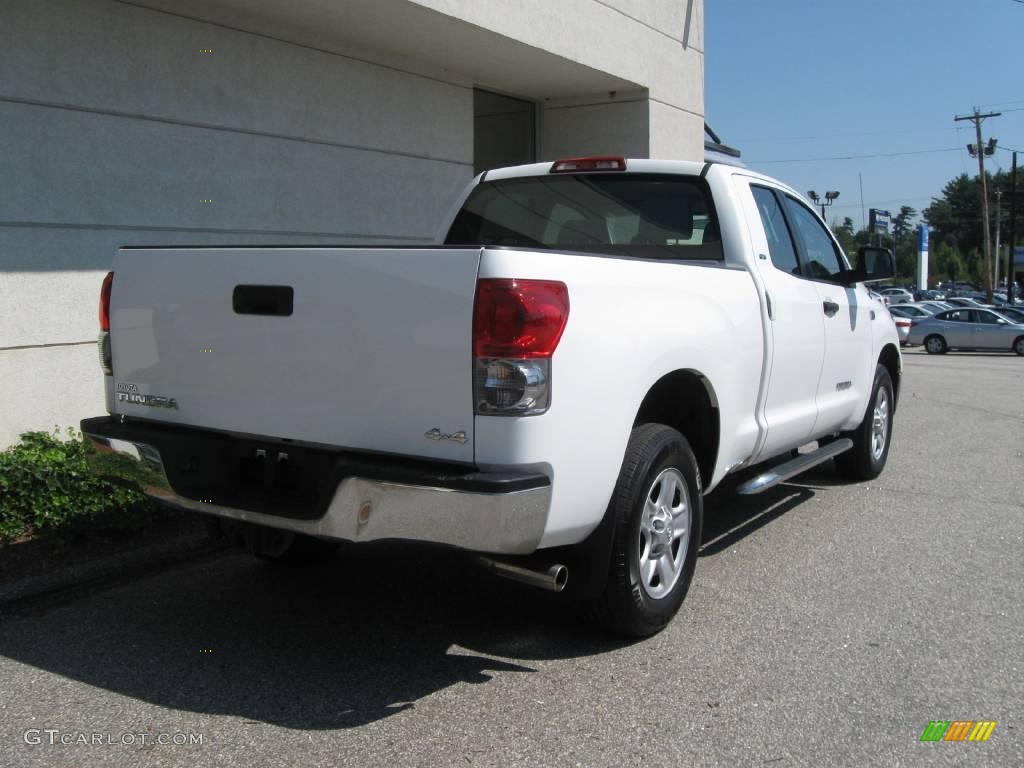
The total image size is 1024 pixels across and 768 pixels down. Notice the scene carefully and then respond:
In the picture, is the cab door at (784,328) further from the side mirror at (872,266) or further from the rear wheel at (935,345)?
the rear wheel at (935,345)

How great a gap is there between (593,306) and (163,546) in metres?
3.09

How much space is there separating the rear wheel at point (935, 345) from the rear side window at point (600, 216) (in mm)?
27532

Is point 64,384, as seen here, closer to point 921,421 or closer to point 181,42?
point 181,42

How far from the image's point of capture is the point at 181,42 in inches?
309

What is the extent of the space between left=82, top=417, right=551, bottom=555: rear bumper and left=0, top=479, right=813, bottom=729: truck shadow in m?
0.37

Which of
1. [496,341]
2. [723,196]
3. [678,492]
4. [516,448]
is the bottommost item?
[678,492]

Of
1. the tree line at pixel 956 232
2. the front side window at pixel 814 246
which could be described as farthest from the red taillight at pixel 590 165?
the tree line at pixel 956 232

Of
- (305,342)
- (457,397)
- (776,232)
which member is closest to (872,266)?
(776,232)

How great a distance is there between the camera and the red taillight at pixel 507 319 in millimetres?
3268

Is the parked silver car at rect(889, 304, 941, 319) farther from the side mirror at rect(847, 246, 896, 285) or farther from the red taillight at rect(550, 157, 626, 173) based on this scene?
the red taillight at rect(550, 157, 626, 173)

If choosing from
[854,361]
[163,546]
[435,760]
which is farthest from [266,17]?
[435,760]

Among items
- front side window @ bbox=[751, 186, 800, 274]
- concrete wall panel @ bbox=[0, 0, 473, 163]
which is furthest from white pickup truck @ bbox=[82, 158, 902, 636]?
concrete wall panel @ bbox=[0, 0, 473, 163]

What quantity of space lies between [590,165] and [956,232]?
15174cm

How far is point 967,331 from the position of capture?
97.5ft
